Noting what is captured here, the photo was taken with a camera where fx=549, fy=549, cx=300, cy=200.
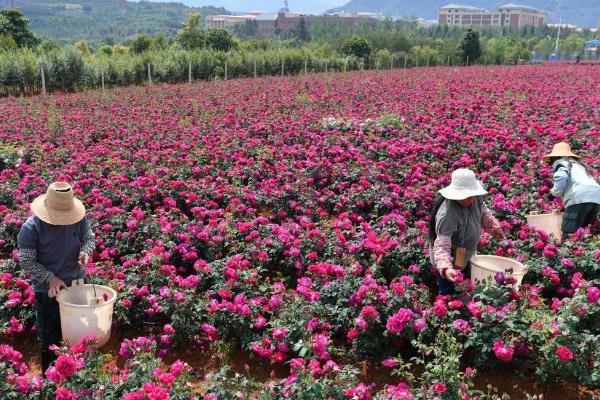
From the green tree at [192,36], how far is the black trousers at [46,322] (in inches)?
1870

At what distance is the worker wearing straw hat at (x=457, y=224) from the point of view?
3.62 m

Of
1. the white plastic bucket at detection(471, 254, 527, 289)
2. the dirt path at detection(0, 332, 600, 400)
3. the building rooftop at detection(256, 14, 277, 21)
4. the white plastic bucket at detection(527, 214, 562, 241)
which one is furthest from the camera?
the building rooftop at detection(256, 14, 277, 21)

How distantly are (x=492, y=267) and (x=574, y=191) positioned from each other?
58.9 inches

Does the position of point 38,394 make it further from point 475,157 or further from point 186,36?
point 186,36

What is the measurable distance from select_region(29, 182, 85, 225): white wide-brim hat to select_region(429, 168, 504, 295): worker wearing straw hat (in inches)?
93.0

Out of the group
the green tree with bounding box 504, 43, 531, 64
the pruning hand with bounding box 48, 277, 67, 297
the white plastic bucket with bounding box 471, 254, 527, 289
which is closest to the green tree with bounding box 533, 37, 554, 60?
the green tree with bounding box 504, 43, 531, 64

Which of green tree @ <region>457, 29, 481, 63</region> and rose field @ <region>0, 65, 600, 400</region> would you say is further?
green tree @ <region>457, 29, 481, 63</region>

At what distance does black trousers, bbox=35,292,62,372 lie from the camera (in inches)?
143

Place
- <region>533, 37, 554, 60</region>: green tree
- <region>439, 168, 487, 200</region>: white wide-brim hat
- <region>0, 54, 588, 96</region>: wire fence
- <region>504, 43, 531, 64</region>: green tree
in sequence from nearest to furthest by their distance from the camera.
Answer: <region>439, 168, 487, 200</region>: white wide-brim hat → <region>0, 54, 588, 96</region>: wire fence → <region>504, 43, 531, 64</region>: green tree → <region>533, 37, 554, 60</region>: green tree

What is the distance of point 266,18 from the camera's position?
7160 inches

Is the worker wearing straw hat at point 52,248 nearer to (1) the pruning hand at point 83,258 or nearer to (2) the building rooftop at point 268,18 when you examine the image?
(1) the pruning hand at point 83,258

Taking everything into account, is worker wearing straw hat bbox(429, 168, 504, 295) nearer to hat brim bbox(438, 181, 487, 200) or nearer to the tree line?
hat brim bbox(438, 181, 487, 200)

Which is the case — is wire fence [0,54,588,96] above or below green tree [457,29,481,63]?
below

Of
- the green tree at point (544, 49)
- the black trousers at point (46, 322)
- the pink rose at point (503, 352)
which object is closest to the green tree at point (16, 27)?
the black trousers at point (46, 322)
